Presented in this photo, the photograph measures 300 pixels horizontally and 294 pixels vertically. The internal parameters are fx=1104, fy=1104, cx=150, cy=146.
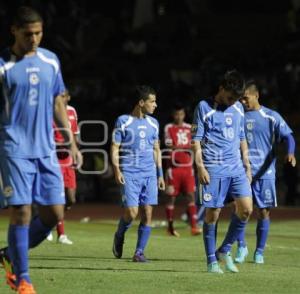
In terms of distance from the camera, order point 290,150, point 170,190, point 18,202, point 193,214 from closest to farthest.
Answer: point 18,202
point 290,150
point 193,214
point 170,190

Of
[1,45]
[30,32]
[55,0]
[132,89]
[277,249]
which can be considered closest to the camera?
[30,32]

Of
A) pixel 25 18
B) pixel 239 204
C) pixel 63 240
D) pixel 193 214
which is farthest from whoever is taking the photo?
pixel 193 214

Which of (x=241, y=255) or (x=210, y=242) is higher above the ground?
(x=210, y=242)

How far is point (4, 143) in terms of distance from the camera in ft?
30.6

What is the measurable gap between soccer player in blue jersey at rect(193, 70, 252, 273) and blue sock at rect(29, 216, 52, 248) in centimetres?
295

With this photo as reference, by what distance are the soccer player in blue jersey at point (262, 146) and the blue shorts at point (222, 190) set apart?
4.86 feet

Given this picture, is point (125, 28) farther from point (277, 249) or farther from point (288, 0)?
point (277, 249)

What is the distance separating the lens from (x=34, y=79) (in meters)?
Result: 9.34

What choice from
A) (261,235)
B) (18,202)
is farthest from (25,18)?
(261,235)

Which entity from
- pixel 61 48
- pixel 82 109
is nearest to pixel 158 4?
pixel 61 48

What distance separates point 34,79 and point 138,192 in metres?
5.57

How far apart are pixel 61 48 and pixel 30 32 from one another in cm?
2791

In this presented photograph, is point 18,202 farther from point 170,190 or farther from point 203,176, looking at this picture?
point 170,190

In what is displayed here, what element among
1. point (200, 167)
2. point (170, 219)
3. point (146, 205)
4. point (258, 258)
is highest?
point (200, 167)
